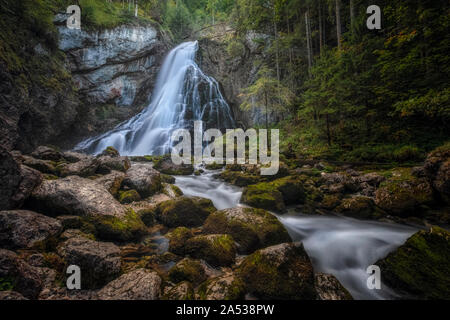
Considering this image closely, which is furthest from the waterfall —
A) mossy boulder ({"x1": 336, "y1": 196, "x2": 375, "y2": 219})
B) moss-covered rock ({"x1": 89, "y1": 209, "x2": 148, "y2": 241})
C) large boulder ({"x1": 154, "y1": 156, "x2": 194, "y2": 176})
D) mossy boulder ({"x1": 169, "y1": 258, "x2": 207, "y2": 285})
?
mossy boulder ({"x1": 169, "y1": 258, "x2": 207, "y2": 285})

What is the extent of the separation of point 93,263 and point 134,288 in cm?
80

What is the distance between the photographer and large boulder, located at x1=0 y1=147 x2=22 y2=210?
142 inches

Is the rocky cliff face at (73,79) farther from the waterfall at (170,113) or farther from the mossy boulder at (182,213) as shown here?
the mossy boulder at (182,213)

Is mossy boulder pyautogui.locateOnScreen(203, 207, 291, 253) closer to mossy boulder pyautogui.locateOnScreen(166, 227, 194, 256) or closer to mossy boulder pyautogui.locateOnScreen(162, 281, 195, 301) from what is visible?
mossy boulder pyautogui.locateOnScreen(166, 227, 194, 256)

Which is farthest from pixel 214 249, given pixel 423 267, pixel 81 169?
pixel 81 169

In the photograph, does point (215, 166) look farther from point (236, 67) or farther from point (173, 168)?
point (236, 67)

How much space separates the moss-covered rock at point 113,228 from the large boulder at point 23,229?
58 cm

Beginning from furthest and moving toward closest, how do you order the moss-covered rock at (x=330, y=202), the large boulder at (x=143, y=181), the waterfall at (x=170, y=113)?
1. the waterfall at (x=170, y=113)
2. the large boulder at (x=143, y=181)
3. the moss-covered rock at (x=330, y=202)

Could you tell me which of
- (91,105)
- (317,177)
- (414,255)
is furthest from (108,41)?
(414,255)

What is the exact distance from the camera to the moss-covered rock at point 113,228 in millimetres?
4012

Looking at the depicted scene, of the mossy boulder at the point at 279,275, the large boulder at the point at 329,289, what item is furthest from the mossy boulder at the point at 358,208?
the mossy boulder at the point at 279,275

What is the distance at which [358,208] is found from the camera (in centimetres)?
562

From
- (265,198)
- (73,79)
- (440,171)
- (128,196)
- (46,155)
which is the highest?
(73,79)

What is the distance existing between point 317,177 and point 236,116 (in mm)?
16080
